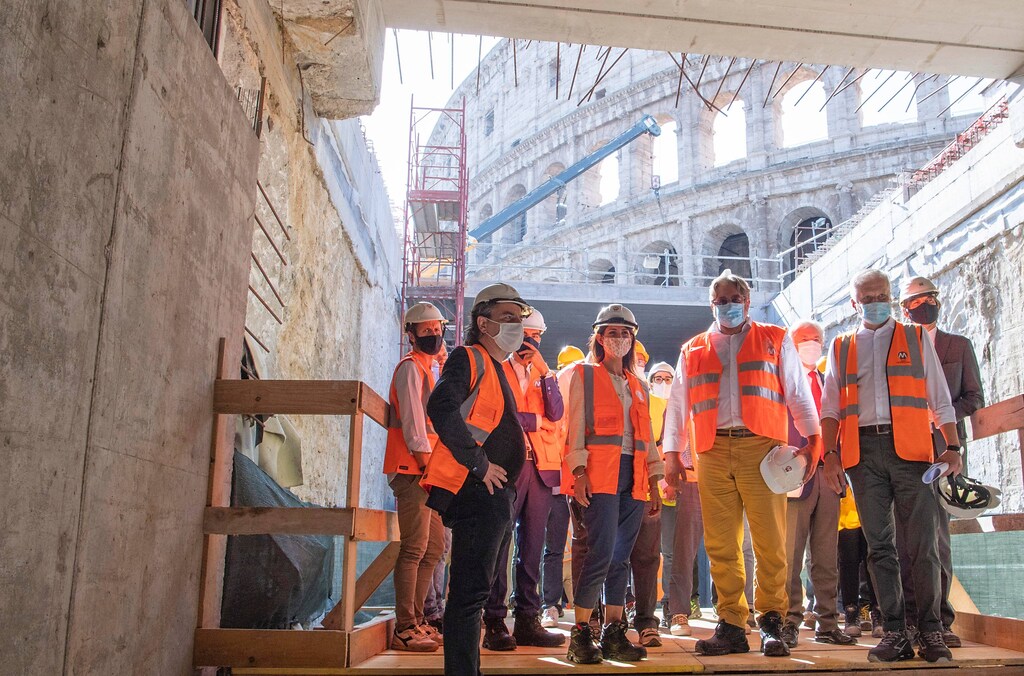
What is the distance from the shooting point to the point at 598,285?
1977cm

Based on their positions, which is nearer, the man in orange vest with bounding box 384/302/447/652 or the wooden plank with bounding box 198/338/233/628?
the wooden plank with bounding box 198/338/233/628

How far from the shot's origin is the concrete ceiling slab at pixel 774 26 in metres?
7.15

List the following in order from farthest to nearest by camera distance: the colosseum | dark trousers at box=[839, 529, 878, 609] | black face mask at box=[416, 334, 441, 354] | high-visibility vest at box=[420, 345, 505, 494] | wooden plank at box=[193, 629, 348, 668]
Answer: the colosseum, dark trousers at box=[839, 529, 878, 609], black face mask at box=[416, 334, 441, 354], wooden plank at box=[193, 629, 348, 668], high-visibility vest at box=[420, 345, 505, 494]

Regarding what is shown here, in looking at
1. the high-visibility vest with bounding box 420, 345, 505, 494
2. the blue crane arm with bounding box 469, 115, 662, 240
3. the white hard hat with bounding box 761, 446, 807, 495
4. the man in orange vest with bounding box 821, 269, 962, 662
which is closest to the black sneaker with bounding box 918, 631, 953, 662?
the man in orange vest with bounding box 821, 269, 962, 662

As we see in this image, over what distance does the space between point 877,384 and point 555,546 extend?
249 cm

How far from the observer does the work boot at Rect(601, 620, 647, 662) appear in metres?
4.75

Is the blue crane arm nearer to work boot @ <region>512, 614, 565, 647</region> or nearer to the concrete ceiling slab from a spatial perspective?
the concrete ceiling slab

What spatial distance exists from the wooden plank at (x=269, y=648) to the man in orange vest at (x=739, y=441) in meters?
2.01

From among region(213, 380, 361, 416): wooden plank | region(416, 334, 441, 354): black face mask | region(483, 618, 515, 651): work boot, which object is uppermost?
region(416, 334, 441, 354): black face mask

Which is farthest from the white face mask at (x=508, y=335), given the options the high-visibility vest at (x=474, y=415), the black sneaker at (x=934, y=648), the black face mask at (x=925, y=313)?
the black face mask at (x=925, y=313)

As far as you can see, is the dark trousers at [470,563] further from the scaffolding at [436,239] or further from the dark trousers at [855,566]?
the scaffolding at [436,239]

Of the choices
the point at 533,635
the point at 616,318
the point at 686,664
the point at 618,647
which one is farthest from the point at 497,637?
the point at 616,318

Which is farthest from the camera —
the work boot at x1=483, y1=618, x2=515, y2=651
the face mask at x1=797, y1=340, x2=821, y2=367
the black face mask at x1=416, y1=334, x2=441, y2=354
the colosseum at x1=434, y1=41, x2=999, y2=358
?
the colosseum at x1=434, y1=41, x2=999, y2=358

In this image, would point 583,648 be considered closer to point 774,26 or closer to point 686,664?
Answer: point 686,664
